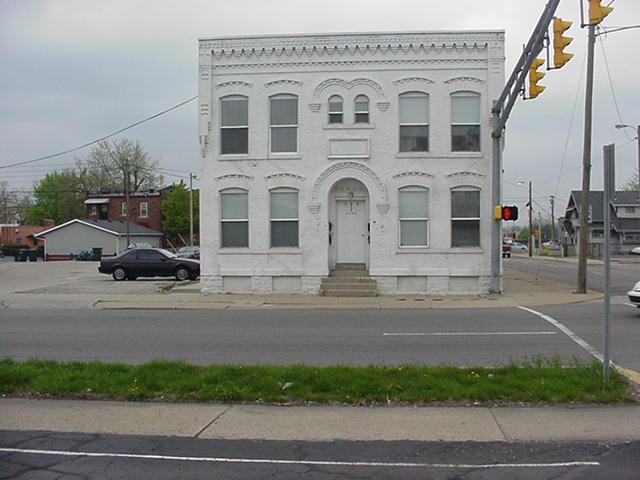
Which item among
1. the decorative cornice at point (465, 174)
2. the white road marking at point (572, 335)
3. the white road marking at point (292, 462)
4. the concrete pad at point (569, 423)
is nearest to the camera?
the white road marking at point (292, 462)

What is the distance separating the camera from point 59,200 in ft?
291

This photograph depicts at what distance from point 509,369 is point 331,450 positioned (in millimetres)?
3485

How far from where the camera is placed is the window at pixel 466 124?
2080cm

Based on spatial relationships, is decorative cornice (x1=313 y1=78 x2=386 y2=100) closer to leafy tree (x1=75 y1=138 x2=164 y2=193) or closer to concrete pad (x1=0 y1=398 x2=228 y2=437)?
concrete pad (x1=0 y1=398 x2=228 y2=437)

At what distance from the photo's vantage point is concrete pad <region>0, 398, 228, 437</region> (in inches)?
269

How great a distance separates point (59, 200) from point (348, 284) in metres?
77.7

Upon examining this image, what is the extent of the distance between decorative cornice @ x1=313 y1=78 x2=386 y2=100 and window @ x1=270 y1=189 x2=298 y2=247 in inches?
134

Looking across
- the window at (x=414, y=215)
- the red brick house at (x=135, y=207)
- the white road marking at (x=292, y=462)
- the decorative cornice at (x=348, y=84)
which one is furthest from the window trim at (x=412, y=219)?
the red brick house at (x=135, y=207)

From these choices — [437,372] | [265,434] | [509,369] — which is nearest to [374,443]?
[265,434]

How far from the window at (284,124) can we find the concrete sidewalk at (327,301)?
16.2ft

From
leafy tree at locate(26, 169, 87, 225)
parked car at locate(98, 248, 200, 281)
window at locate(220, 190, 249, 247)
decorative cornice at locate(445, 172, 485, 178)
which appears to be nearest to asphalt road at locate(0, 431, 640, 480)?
window at locate(220, 190, 249, 247)

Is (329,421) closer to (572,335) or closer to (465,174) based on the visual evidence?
(572,335)

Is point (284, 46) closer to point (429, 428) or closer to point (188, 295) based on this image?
point (188, 295)

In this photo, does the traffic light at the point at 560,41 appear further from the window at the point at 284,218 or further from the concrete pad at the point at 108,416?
the window at the point at 284,218
